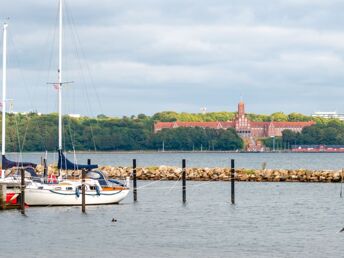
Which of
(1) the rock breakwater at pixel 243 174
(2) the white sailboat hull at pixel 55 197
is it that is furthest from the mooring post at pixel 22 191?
(1) the rock breakwater at pixel 243 174

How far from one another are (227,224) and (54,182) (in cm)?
1227

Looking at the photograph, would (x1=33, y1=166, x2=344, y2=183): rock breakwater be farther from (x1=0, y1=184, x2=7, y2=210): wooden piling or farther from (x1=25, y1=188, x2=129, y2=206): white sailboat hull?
(x1=0, y1=184, x2=7, y2=210): wooden piling

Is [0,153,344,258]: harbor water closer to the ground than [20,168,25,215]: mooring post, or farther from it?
closer to the ground

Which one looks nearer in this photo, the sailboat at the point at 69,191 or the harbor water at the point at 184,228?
the harbor water at the point at 184,228

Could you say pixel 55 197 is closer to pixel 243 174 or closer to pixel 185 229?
pixel 185 229

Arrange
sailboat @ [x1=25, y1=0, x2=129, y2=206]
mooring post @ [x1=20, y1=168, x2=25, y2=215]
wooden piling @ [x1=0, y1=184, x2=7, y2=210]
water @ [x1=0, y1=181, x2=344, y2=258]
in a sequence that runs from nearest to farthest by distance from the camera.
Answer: water @ [x1=0, y1=181, x2=344, y2=258] → mooring post @ [x1=20, y1=168, x2=25, y2=215] → wooden piling @ [x1=0, y1=184, x2=7, y2=210] → sailboat @ [x1=25, y1=0, x2=129, y2=206]

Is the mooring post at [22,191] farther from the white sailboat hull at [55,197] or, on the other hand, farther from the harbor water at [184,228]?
the white sailboat hull at [55,197]

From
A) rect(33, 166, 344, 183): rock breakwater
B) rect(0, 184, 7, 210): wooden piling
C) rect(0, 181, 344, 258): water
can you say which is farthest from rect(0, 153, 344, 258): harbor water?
rect(33, 166, 344, 183): rock breakwater

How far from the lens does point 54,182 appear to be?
206ft


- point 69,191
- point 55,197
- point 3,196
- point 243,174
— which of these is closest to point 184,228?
point 69,191

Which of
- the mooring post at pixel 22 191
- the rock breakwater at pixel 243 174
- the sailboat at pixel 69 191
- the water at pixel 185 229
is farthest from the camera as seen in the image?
the rock breakwater at pixel 243 174

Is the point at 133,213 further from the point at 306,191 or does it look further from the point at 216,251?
the point at 306,191

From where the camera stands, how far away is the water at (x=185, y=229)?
1816 inches

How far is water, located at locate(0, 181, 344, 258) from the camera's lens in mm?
46125
